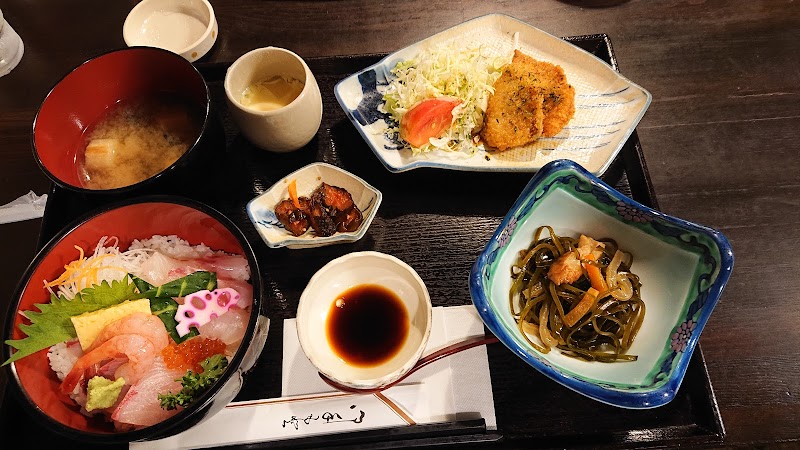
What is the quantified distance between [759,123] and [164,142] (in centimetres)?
241

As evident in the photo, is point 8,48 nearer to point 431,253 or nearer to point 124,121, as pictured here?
point 124,121

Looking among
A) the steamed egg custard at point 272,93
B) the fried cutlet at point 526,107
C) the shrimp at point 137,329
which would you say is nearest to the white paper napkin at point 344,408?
the shrimp at point 137,329

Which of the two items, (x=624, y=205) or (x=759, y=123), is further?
(x=759, y=123)

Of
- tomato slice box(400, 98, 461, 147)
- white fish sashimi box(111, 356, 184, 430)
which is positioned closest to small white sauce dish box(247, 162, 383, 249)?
tomato slice box(400, 98, 461, 147)

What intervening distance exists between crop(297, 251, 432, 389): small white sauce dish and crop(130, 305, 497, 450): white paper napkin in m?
0.08

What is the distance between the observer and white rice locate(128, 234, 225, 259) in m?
1.70

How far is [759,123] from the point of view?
7.02 ft

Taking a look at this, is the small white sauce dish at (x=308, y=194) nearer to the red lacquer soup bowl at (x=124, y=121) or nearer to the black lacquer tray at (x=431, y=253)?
the black lacquer tray at (x=431, y=253)

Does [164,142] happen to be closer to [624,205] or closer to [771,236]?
[624,205]

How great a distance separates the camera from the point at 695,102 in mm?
2197

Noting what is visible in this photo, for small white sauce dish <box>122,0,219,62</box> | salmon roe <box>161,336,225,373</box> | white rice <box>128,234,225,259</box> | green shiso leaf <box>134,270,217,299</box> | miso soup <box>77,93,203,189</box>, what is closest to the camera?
salmon roe <box>161,336,225,373</box>

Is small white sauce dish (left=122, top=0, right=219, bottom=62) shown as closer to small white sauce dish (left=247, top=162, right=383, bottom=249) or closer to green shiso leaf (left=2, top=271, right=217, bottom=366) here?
small white sauce dish (left=247, top=162, right=383, bottom=249)

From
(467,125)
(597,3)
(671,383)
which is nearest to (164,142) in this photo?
(467,125)

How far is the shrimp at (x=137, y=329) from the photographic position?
1.46 metres
